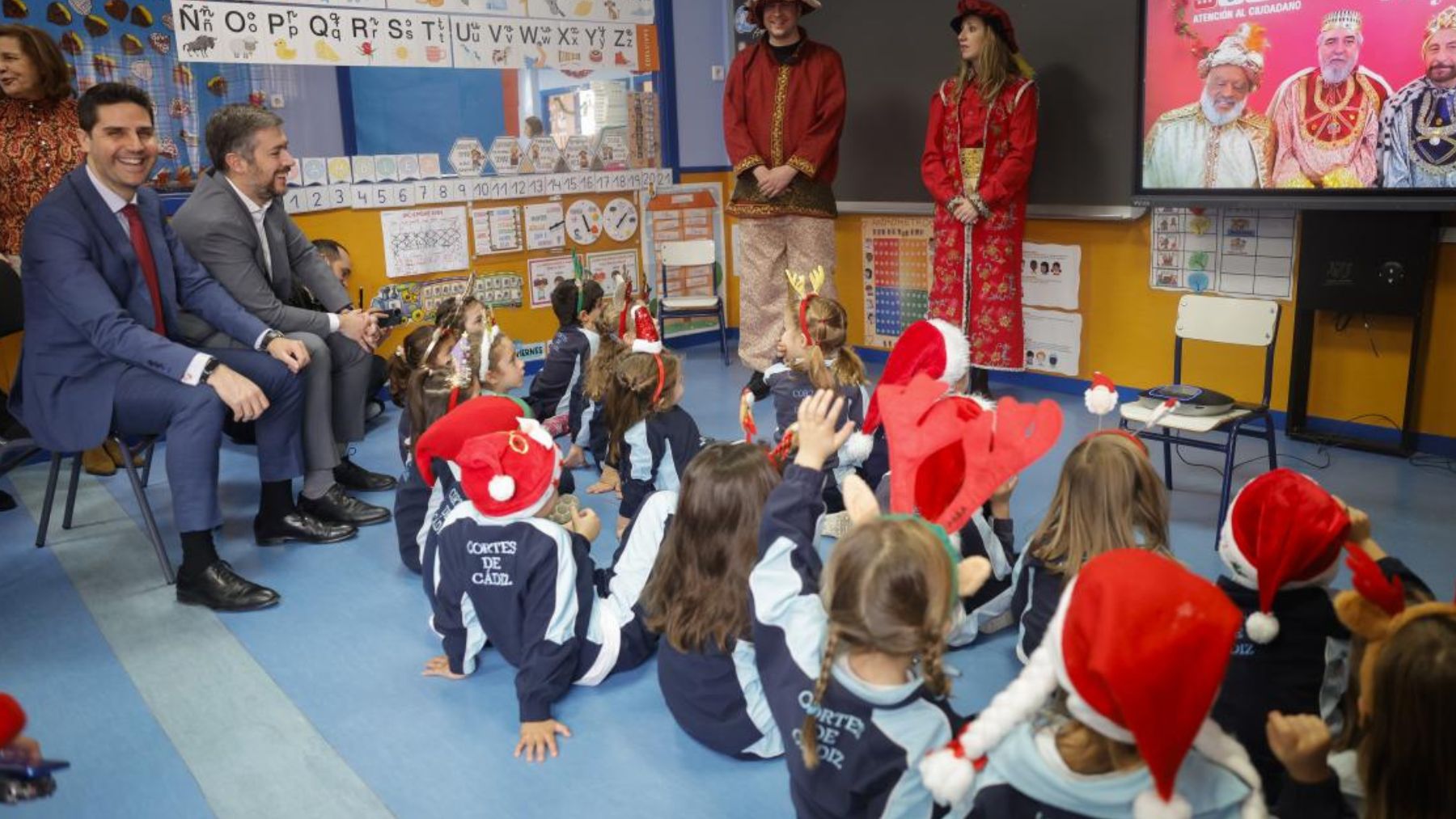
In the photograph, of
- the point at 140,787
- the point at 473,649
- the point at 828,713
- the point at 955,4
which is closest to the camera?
the point at 828,713

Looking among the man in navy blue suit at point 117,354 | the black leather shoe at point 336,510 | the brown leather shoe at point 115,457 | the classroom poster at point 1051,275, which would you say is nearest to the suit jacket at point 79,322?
the man in navy blue suit at point 117,354

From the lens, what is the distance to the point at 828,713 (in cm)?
142

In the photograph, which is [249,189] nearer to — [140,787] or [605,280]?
[140,787]

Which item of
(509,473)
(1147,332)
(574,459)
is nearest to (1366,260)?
(1147,332)

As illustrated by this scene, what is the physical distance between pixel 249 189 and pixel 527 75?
2465mm

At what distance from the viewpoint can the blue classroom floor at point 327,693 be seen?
6.52 ft

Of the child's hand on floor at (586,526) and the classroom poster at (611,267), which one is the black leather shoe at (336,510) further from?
the classroom poster at (611,267)

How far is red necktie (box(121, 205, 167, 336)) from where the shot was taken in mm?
2963

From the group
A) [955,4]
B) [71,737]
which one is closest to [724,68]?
[955,4]

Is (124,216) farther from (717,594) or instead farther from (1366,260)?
(1366,260)

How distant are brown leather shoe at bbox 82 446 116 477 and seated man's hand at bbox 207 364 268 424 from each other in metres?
1.63

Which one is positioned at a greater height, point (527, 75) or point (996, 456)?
point (527, 75)

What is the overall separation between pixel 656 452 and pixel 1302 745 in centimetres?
202

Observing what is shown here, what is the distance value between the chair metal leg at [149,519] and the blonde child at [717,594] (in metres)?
1.73
